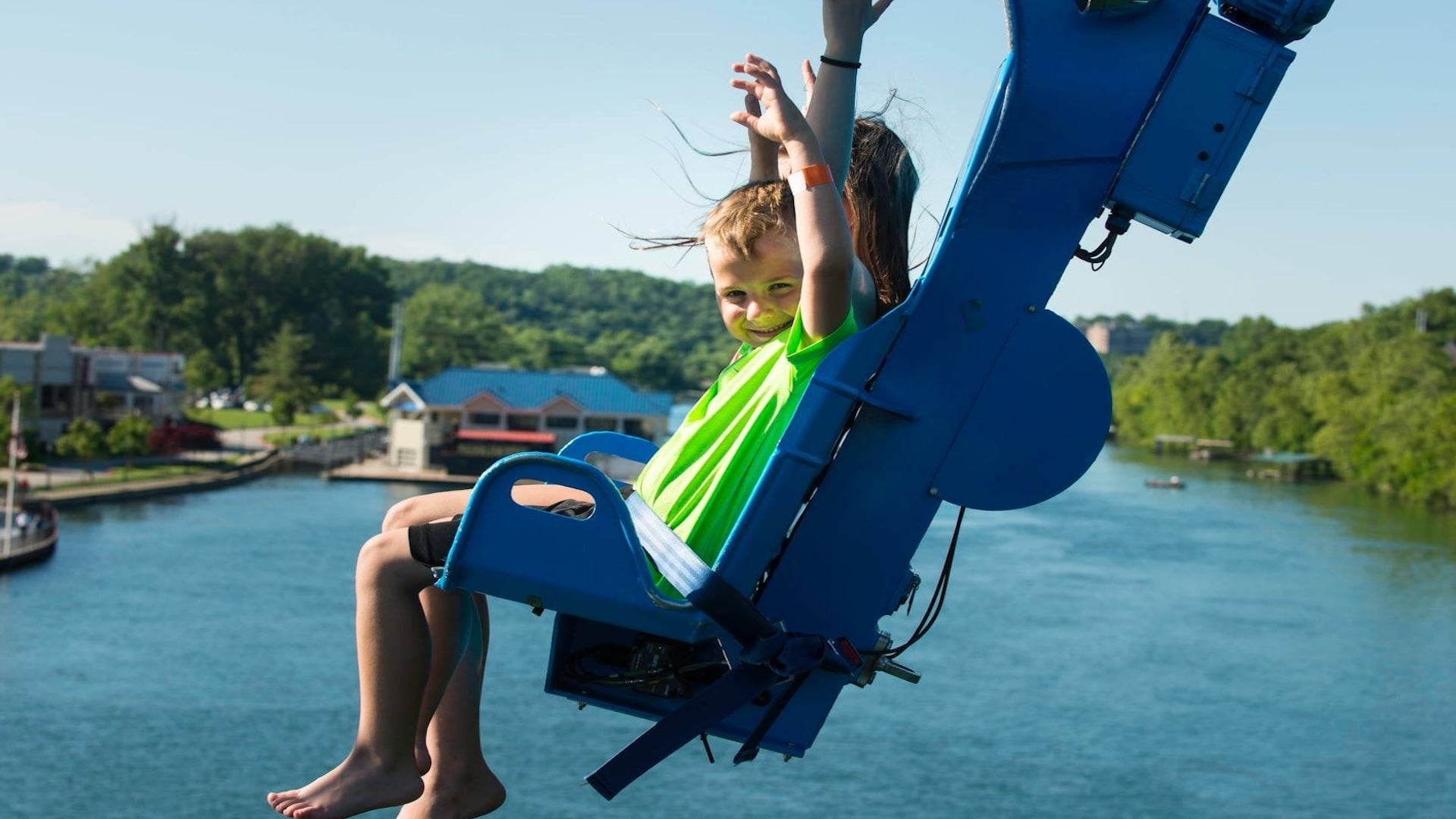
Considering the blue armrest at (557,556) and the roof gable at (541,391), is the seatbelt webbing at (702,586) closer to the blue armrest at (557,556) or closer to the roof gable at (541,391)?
the blue armrest at (557,556)

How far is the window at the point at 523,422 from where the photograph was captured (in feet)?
184

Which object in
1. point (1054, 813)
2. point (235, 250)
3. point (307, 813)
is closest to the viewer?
point (307, 813)

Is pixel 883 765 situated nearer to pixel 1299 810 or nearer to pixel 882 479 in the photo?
pixel 1299 810

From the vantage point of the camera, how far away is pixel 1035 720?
1193 inches

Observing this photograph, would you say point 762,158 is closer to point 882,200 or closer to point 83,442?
point 882,200

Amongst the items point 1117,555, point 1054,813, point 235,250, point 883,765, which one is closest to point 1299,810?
point 1054,813

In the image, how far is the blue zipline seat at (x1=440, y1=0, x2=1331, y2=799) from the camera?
206cm

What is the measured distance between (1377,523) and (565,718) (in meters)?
35.6

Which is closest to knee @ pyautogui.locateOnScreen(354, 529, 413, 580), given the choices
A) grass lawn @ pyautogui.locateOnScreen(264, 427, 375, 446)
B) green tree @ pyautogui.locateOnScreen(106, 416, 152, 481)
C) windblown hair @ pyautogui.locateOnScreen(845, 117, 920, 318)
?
windblown hair @ pyautogui.locateOnScreen(845, 117, 920, 318)

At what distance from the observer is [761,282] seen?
2438 mm

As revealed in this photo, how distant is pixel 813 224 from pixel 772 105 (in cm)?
19

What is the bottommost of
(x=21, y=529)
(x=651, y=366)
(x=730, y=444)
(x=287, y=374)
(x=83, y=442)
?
(x=287, y=374)

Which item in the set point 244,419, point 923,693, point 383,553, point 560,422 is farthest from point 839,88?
point 244,419

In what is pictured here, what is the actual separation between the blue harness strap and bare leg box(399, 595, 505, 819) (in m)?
0.46
